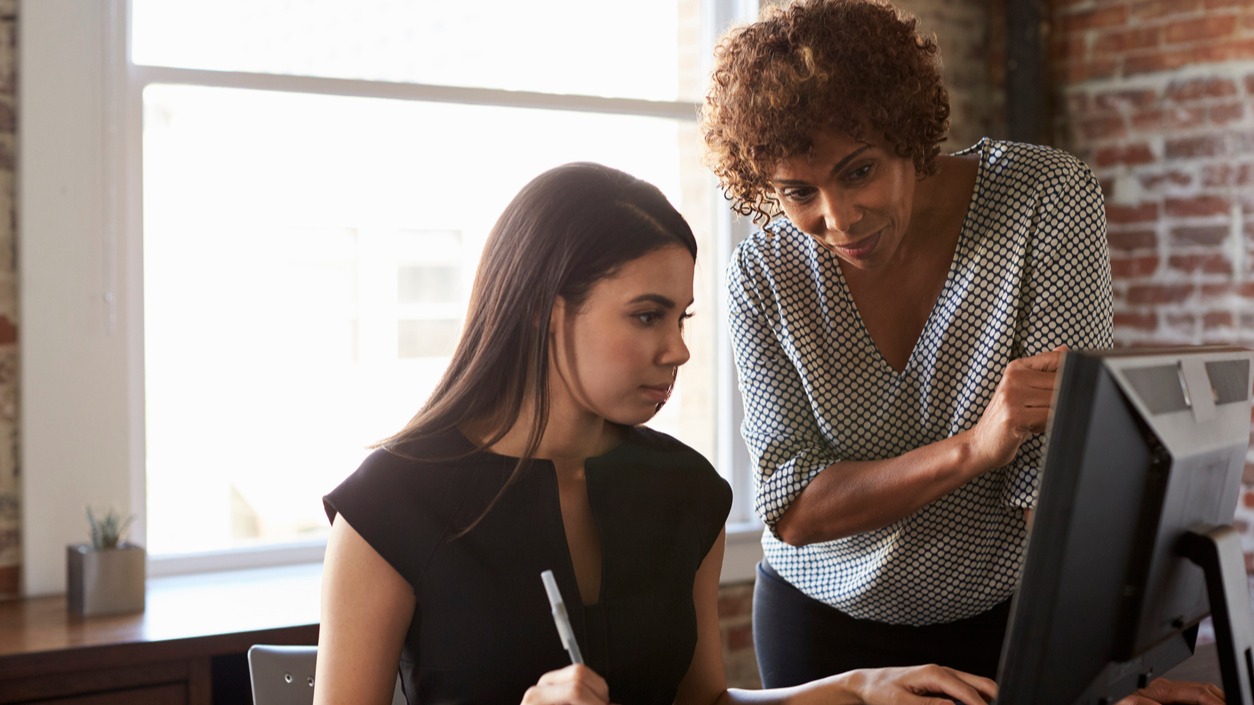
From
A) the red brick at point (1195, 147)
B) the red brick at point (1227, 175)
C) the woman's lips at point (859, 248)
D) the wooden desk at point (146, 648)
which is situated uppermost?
the red brick at point (1195, 147)

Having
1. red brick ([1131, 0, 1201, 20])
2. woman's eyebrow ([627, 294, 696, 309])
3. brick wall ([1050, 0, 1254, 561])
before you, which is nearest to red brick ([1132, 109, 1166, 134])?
brick wall ([1050, 0, 1254, 561])

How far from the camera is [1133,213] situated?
329 cm

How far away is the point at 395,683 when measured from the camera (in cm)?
146

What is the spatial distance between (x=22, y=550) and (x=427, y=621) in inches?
54.6

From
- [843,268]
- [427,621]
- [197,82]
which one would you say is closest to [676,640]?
[427,621]

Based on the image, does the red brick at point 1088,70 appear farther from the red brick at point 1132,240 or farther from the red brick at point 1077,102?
the red brick at point 1132,240

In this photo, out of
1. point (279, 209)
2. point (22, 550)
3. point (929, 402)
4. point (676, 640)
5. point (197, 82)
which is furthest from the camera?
point (279, 209)

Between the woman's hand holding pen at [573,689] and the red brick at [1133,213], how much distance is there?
8.51 feet

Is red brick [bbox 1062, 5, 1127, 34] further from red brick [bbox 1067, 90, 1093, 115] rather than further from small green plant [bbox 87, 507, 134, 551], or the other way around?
small green plant [bbox 87, 507, 134, 551]

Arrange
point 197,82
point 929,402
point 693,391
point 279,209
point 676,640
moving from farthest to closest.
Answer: point 693,391, point 279,209, point 197,82, point 929,402, point 676,640

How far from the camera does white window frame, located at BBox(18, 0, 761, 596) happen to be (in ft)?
7.99

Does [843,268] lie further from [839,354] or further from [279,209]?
[279,209]

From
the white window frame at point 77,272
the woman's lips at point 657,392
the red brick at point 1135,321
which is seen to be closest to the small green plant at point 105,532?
the white window frame at point 77,272

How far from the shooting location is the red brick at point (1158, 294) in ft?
10.4
